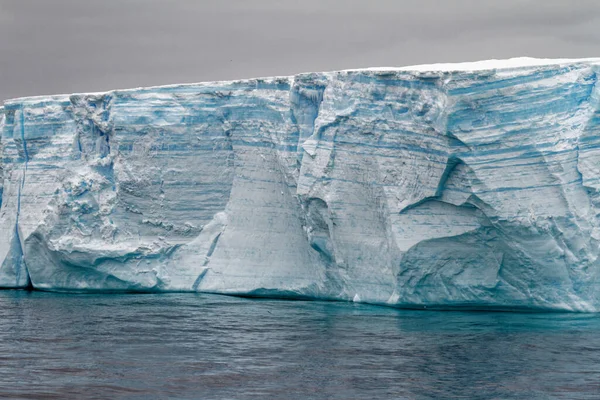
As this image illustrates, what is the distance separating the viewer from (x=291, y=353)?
Answer: 409 inches

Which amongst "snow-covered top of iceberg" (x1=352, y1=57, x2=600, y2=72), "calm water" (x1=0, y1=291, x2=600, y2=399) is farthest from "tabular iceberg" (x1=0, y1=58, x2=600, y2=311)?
"calm water" (x1=0, y1=291, x2=600, y2=399)

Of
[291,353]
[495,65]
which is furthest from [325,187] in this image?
[291,353]

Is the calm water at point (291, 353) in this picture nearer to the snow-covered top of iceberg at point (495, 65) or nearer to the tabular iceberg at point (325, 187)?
the tabular iceberg at point (325, 187)

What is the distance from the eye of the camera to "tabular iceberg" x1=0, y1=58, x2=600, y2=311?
1240cm

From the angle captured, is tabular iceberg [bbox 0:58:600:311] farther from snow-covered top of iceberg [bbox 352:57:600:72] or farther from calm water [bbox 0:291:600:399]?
calm water [bbox 0:291:600:399]

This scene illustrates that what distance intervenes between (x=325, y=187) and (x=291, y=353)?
3909 mm

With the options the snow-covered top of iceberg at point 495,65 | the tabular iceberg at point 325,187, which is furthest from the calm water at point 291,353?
the snow-covered top of iceberg at point 495,65

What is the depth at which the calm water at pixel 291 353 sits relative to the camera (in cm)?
877

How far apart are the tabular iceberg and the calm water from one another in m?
0.69

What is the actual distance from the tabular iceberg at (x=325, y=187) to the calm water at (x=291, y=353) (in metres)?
0.69

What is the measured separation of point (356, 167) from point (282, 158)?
1484mm

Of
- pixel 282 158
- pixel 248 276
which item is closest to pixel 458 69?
pixel 282 158

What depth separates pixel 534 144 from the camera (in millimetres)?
12344

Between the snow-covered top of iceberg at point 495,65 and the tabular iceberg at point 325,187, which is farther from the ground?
the snow-covered top of iceberg at point 495,65
